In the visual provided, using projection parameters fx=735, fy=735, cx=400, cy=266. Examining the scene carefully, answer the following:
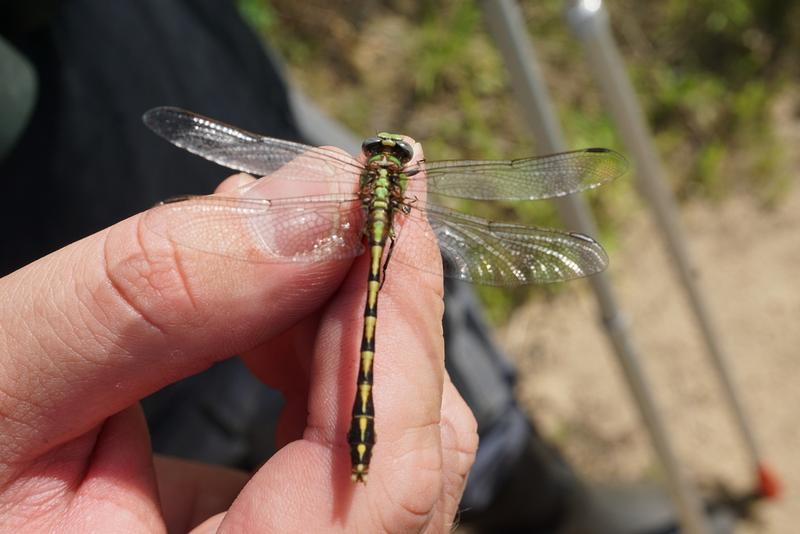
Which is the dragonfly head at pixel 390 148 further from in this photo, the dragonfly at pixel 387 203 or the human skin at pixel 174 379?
the human skin at pixel 174 379

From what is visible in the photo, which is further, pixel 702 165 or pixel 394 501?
pixel 702 165

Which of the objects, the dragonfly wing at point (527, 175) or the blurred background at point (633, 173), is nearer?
the dragonfly wing at point (527, 175)

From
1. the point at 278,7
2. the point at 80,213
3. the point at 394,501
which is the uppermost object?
the point at 278,7

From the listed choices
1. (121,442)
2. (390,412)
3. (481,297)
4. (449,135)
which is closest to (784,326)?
(481,297)

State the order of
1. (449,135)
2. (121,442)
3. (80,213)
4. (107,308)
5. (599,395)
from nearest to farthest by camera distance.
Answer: (107,308) < (121,442) < (80,213) < (599,395) < (449,135)

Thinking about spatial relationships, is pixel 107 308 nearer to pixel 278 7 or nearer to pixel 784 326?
pixel 784 326

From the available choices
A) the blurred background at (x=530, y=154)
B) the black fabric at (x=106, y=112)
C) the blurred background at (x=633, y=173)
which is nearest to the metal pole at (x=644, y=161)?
the blurred background at (x=530, y=154)
